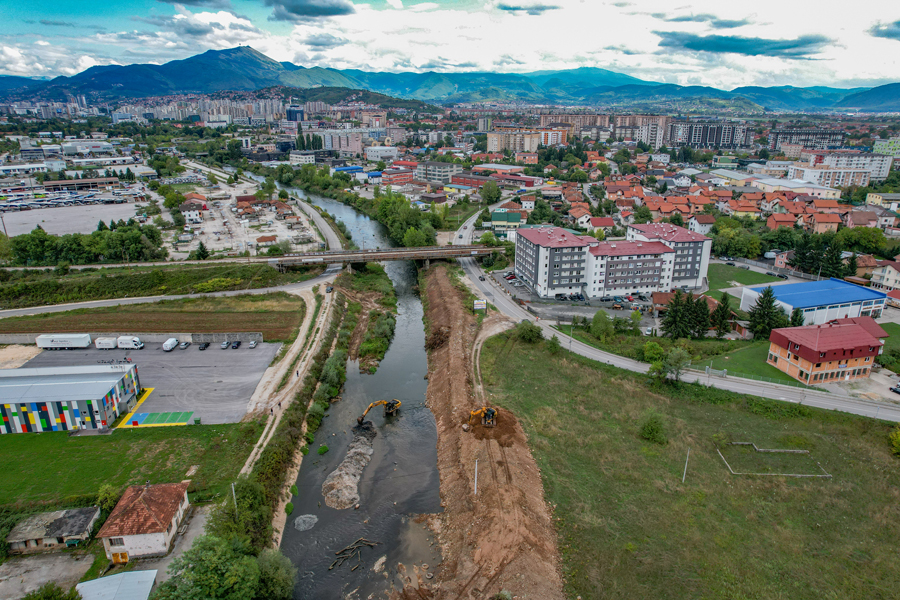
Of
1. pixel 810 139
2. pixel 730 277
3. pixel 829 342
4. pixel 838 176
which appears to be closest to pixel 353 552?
pixel 829 342

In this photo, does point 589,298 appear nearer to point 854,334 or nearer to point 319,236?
point 854,334

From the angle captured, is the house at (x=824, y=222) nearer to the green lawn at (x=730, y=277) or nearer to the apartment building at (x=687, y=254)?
the green lawn at (x=730, y=277)

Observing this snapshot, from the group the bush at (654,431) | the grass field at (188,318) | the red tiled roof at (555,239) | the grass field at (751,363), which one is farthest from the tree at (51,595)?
the red tiled roof at (555,239)

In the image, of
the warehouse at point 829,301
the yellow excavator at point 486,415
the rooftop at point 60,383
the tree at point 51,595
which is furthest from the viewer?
the warehouse at point 829,301

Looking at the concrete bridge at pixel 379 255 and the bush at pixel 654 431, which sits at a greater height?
the concrete bridge at pixel 379 255

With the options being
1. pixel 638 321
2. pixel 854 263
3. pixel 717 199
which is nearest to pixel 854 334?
pixel 638 321

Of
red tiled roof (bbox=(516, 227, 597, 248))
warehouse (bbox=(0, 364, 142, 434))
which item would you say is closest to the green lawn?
red tiled roof (bbox=(516, 227, 597, 248))
